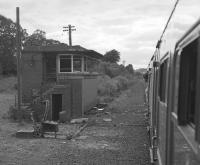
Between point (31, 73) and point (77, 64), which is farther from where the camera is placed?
point (31, 73)

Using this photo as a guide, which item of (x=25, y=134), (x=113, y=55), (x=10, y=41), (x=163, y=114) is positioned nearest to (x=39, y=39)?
(x=10, y=41)

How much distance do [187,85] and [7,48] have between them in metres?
63.1

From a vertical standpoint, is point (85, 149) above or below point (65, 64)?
below

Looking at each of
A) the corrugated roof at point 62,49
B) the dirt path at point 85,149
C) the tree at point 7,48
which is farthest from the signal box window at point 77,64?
the tree at point 7,48

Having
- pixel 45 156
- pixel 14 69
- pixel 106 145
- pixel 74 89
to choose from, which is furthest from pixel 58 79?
pixel 14 69

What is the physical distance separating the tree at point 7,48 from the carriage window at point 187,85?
2420 inches

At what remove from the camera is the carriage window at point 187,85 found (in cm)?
276

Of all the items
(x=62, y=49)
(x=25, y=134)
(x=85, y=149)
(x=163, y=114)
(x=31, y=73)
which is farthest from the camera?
(x=31, y=73)

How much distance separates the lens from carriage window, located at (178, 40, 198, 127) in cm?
276

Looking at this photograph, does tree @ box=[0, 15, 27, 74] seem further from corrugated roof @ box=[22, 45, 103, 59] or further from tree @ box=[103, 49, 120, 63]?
corrugated roof @ box=[22, 45, 103, 59]

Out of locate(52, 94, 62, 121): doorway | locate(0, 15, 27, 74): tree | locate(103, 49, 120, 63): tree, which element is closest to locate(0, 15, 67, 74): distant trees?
locate(0, 15, 27, 74): tree

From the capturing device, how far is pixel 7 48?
6356cm

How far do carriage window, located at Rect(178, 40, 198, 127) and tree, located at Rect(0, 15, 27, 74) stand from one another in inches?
2420

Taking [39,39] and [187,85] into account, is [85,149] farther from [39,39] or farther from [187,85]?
[39,39]
